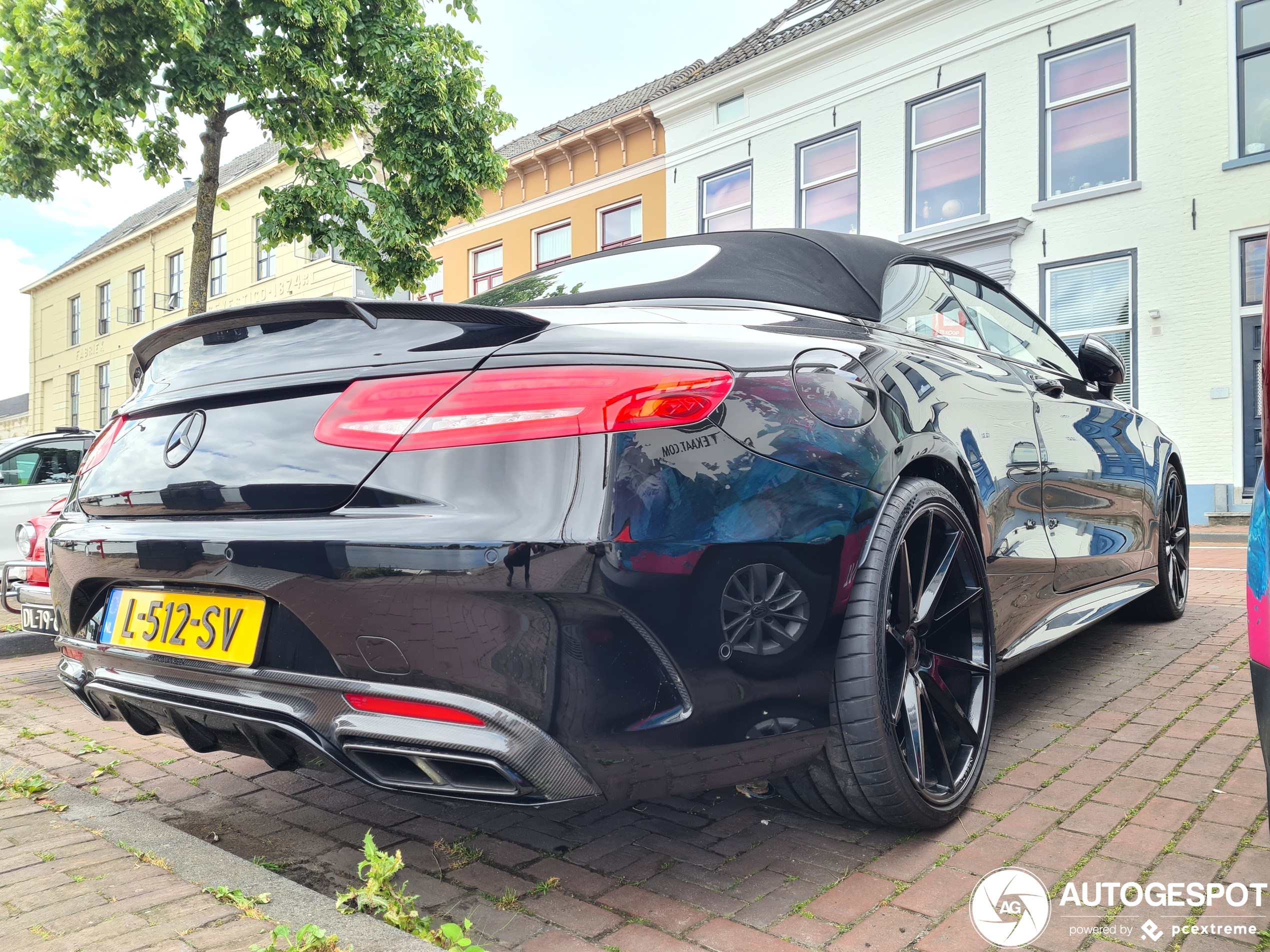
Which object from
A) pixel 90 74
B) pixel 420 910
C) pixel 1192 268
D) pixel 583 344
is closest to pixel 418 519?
pixel 583 344

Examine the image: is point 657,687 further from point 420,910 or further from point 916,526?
point 916,526

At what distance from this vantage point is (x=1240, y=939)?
163 cm

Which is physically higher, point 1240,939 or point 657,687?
point 657,687

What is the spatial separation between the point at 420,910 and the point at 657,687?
0.73 metres

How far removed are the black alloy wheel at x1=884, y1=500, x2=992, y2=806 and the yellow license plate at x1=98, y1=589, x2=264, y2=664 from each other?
4.10ft

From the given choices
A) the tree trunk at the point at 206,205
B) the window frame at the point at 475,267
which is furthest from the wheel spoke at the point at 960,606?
the window frame at the point at 475,267

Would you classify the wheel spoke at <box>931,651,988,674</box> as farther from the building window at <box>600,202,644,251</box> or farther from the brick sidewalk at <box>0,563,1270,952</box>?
the building window at <box>600,202,644,251</box>

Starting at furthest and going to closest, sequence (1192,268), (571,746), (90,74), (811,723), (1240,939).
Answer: (1192,268), (90,74), (811,723), (1240,939), (571,746)

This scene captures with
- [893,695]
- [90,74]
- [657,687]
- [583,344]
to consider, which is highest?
[90,74]

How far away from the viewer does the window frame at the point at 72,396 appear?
110 feet

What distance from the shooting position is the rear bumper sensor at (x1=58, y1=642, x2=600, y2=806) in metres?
1.51

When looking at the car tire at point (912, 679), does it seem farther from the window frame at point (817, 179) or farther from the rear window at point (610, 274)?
the window frame at point (817, 179)

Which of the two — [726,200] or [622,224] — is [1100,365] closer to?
[726,200]

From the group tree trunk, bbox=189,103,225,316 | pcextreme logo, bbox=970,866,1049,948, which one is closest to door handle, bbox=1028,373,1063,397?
pcextreme logo, bbox=970,866,1049,948
